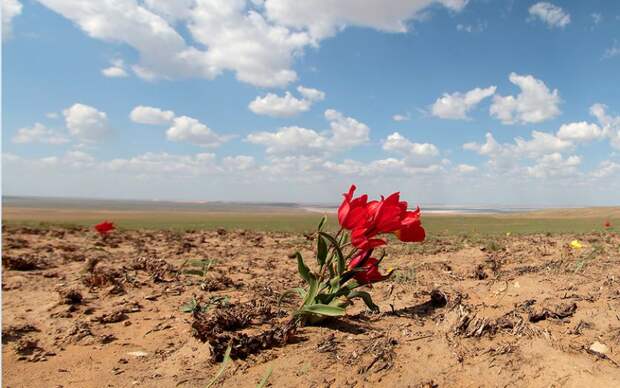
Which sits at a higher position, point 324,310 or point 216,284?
point 324,310

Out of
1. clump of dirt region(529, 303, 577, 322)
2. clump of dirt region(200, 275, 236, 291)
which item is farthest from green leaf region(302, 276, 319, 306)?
clump of dirt region(200, 275, 236, 291)

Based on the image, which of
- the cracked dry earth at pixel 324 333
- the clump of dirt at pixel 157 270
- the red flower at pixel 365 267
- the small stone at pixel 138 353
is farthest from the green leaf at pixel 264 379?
the clump of dirt at pixel 157 270

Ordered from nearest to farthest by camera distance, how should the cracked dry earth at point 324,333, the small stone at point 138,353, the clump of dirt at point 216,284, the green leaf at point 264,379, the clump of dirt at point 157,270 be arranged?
the green leaf at point 264,379 → the cracked dry earth at point 324,333 → the small stone at point 138,353 → the clump of dirt at point 216,284 → the clump of dirt at point 157,270

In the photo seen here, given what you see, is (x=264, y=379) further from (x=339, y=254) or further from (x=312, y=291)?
(x=339, y=254)

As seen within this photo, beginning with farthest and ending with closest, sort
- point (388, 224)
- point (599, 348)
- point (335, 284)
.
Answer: point (335, 284) → point (388, 224) → point (599, 348)

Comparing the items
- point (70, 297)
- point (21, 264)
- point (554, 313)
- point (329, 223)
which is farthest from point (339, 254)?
point (329, 223)

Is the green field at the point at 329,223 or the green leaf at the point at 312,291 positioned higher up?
the green leaf at the point at 312,291

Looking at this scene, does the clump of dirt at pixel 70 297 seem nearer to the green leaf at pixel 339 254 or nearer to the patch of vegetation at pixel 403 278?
the green leaf at pixel 339 254

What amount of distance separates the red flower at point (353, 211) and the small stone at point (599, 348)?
4.36 ft

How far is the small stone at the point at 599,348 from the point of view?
6.61ft

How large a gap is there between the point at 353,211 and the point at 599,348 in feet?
4.74

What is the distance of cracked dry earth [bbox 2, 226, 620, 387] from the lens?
6.38 feet

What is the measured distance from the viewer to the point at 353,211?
7.45ft

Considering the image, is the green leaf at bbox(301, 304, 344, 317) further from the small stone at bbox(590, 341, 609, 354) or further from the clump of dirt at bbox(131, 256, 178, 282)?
the clump of dirt at bbox(131, 256, 178, 282)
